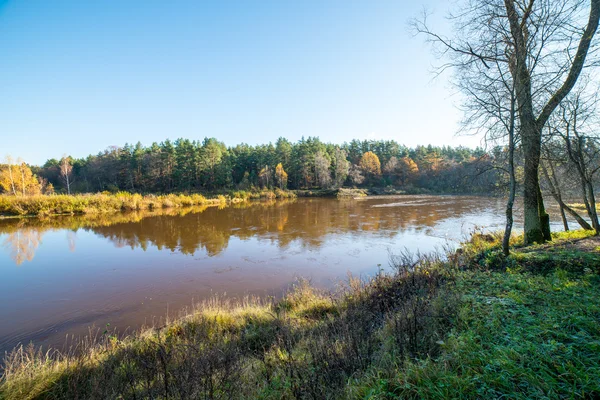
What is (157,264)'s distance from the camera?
10.9 meters

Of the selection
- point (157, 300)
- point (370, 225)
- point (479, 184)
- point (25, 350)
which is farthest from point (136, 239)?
point (479, 184)

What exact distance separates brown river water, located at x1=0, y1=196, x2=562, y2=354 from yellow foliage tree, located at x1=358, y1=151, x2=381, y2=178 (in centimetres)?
5086

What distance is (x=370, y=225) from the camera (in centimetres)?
1828

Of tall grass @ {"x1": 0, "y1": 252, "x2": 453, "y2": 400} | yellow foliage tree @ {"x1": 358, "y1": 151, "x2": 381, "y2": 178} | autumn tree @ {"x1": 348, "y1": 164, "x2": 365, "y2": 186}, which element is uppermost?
yellow foliage tree @ {"x1": 358, "y1": 151, "x2": 381, "y2": 178}

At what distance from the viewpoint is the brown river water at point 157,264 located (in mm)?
6773

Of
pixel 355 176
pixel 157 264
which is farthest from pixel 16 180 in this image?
pixel 355 176

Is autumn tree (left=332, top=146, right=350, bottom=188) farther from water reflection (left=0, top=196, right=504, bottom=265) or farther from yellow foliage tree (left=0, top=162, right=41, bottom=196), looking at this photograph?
yellow foliage tree (left=0, top=162, right=41, bottom=196)

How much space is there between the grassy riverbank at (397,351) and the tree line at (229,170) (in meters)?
48.9

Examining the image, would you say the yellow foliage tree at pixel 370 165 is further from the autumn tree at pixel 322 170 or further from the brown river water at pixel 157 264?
the brown river water at pixel 157 264

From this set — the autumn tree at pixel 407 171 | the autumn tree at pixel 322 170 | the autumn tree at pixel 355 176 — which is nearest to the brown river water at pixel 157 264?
the autumn tree at pixel 322 170

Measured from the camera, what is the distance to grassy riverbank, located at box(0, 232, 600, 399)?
2.31m

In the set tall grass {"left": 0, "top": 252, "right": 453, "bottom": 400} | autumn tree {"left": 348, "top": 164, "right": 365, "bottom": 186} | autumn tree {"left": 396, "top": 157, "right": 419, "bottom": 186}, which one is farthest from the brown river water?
autumn tree {"left": 396, "top": 157, "right": 419, "bottom": 186}

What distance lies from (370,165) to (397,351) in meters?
68.9

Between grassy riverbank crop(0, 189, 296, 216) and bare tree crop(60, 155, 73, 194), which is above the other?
bare tree crop(60, 155, 73, 194)
